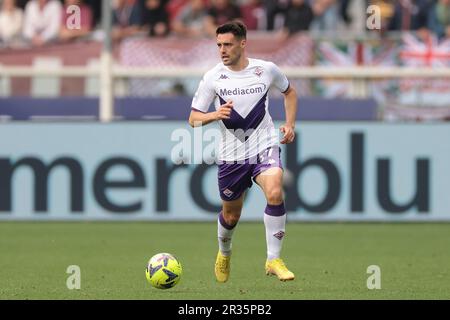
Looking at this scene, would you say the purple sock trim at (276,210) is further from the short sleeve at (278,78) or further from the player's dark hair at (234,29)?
the player's dark hair at (234,29)

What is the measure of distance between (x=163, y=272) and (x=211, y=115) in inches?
52.8

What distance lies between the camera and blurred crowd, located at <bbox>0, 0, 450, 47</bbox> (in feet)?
69.1

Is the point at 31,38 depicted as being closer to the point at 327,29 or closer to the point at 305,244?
the point at 327,29

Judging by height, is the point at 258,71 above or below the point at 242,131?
→ above

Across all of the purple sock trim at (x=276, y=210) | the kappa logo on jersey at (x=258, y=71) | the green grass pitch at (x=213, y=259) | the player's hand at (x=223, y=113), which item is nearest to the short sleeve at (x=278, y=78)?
the kappa logo on jersey at (x=258, y=71)

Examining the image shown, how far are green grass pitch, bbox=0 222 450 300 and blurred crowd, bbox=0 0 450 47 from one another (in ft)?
14.5

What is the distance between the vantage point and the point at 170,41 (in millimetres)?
20750

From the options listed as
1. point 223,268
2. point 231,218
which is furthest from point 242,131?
point 223,268

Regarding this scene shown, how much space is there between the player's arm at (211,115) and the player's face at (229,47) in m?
0.38

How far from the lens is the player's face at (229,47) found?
11.0 m

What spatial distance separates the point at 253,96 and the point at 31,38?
1086 centimetres

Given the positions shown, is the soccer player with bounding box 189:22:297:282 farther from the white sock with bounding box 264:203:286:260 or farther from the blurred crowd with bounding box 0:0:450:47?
the blurred crowd with bounding box 0:0:450:47

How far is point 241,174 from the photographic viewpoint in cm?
1138

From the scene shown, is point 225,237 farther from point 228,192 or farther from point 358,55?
point 358,55
